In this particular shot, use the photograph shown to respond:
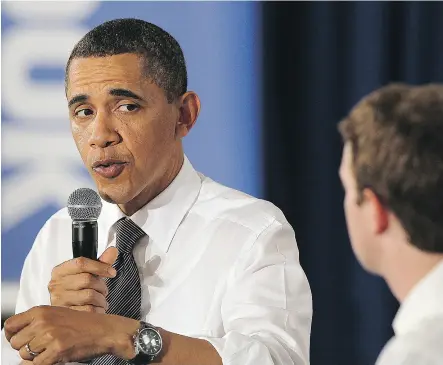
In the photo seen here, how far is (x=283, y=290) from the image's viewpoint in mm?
1764

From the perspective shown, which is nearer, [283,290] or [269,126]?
[283,290]

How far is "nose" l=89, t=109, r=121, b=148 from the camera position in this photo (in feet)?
6.13

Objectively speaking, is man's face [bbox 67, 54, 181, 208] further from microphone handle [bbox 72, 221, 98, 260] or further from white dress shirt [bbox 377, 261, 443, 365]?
white dress shirt [bbox 377, 261, 443, 365]

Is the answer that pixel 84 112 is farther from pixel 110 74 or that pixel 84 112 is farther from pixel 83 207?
pixel 83 207

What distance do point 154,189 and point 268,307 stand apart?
1.35 ft

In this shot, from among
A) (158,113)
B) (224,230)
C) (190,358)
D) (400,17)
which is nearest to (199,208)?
(224,230)

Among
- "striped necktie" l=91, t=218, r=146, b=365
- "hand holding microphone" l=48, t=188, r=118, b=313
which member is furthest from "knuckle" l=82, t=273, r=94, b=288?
"striped necktie" l=91, t=218, r=146, b=365

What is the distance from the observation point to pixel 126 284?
6.11 ft

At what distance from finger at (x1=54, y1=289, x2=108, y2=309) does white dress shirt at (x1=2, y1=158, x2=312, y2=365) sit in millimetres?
207

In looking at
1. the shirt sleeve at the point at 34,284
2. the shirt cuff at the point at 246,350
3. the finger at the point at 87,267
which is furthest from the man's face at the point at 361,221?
the shirt sleeve at the point at 34,284

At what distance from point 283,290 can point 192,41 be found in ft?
4.44

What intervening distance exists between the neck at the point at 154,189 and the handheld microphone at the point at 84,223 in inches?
10.5

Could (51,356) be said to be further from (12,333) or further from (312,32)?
(312,32)

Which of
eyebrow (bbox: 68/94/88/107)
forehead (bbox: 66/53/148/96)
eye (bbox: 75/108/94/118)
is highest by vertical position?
forehead (bbox: 66/53/148/96)
